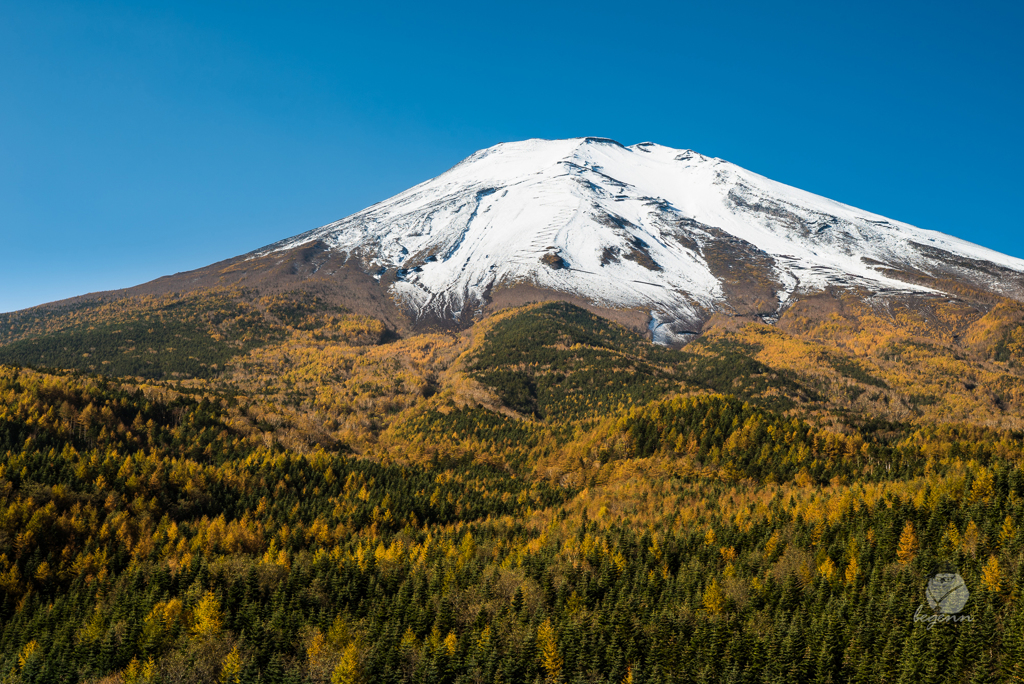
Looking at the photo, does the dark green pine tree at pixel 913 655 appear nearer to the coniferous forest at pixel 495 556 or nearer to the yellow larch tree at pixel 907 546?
the coniferous forest at pixel 495 556

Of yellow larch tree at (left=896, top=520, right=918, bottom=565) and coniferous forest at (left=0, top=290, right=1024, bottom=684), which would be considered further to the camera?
yellow larch tree at (left=896, top=520, right=918, bottom=565)

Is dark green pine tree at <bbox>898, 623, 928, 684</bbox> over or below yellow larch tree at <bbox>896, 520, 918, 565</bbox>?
below

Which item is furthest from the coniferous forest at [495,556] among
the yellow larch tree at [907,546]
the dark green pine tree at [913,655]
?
the dark green pine tree at [913,655]

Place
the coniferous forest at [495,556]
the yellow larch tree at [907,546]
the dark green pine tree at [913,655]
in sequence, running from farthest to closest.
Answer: the yellow larch tree at [907,546] < the coniferous forest at [495,556] < the dark green pine tree at [913,655]

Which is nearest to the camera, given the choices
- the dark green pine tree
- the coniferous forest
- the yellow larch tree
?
the dark green pine tree

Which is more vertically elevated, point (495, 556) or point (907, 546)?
point (907, 546)

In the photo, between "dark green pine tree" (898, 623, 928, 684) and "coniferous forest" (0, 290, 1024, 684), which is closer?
"dark green pine tree" (898, 623, 928, 684)

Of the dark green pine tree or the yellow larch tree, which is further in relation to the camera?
the yellow larch tree

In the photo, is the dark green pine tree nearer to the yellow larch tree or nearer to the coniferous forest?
the coniferous forest

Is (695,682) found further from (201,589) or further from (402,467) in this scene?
(402,467)

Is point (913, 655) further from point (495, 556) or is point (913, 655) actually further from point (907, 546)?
point (495, 556)

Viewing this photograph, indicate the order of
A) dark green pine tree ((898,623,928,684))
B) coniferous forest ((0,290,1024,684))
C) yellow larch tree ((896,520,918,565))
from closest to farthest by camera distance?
1. dark green pine tree ((898,623,928,684))
2. coniferous forest ((0,290,1024,684))
3. yellow larch tree ((896,520,918,565))

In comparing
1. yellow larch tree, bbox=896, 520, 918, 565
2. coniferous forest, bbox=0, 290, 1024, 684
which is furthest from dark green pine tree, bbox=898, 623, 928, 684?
yellow larch tree, bbox=896, 520, 918, 565

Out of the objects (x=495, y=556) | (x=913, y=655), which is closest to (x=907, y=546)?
(x=913, y=655)
